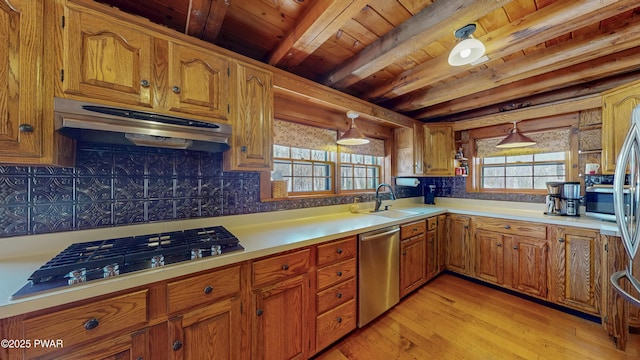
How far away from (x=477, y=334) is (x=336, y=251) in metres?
1.47

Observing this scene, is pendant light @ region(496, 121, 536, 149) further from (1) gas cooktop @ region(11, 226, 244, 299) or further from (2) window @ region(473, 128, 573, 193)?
(1) gas cooktop @ region(11, 226, 244, 299)

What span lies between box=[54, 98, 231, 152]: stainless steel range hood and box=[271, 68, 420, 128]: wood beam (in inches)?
25.8

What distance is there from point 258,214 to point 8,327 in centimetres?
132

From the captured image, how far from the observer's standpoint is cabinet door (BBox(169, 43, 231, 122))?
4.24 feet

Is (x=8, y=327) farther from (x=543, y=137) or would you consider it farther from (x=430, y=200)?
(x=543, y=137)

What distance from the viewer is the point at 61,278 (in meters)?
0.87

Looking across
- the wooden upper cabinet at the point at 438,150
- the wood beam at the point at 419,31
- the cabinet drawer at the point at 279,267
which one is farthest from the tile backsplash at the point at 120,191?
the wooden upper cabinet at the point at 438,150

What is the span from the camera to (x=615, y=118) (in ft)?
6.40

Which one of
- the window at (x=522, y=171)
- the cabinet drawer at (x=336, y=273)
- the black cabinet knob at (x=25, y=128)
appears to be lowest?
the cabinet drawer at (x=336, y=273)

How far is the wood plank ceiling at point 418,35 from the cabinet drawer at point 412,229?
150cm

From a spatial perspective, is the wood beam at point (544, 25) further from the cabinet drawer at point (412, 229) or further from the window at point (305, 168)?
the cabinet drawer at point (412, 229)

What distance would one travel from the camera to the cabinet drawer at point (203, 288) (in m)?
1.04

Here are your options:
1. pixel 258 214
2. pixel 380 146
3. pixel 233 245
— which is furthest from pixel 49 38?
Answer: pixel 380 146

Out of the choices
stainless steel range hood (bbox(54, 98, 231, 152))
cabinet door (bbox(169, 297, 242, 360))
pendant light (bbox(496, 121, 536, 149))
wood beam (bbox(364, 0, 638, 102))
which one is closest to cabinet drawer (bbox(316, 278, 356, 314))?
cabinet door (bbox(169, 297, 242, 360))
